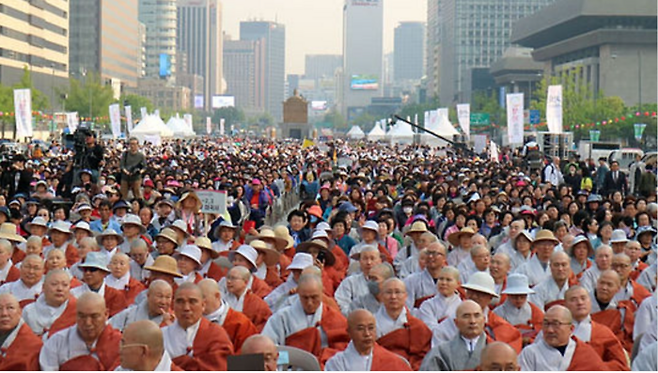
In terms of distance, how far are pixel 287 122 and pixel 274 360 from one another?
557 feet

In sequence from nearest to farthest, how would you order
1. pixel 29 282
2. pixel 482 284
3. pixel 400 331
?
pixel 400 331 → pixel 482 284 → pixel 29 282

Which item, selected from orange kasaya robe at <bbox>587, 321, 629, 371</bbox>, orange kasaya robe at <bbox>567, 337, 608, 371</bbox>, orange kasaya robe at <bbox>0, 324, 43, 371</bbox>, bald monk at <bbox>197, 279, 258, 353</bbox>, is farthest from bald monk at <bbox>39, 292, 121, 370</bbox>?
orange kasaya robe at <bbox>587, 321, 629, 371</bbox>

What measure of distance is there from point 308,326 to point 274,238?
4.80 meters

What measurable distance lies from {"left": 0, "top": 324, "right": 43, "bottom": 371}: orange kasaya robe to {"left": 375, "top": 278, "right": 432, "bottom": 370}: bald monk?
2.85m

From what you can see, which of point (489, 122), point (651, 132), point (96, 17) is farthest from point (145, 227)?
point (96, 17)

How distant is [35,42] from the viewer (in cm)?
13162

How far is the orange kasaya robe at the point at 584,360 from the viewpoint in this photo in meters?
8.76

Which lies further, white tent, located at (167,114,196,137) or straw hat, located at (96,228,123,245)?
white tent, located at (167,114,196,137)

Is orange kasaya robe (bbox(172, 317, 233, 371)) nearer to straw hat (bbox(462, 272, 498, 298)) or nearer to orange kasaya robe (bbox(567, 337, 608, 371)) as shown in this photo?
straw hat (bbox(462, 272, 498, 298))

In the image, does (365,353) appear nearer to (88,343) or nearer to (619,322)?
→ (88,343)

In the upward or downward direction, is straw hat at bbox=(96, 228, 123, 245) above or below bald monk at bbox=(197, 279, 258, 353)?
above

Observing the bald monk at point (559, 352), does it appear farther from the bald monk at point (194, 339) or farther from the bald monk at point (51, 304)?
the bald monk at point (51, 304)

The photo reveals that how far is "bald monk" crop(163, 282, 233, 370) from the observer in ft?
30.0

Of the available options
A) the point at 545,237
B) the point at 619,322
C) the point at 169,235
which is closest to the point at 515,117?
the point at 545,237
